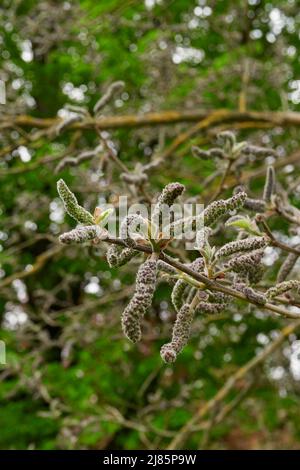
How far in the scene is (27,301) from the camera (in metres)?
8.09

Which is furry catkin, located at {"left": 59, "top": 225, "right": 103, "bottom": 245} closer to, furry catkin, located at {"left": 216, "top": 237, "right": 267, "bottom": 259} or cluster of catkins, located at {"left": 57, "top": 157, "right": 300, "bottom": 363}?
cluster of catkins, located at {"left": 57, "top": 157, "right": 300, "bottom": 363}

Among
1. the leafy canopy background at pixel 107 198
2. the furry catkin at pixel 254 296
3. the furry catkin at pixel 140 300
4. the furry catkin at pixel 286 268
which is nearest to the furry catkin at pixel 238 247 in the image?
the furry catkin at pixel 254 296

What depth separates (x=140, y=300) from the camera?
1.05 m

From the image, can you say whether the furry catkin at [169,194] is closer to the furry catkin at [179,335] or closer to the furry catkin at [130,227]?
the furry catkin at [130,227]

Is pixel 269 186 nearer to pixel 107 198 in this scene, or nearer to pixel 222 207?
pixel 222 207

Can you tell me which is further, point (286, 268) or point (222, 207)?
point (286, 268)

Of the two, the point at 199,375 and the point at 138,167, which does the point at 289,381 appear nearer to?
the point at 199,375

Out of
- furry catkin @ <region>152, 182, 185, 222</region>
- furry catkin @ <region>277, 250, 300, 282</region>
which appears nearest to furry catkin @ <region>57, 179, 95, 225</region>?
furry catkin @ <region>152, 182, 185, 222</region>

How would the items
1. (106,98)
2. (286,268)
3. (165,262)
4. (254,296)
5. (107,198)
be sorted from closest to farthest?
(165,262) → (254,296) → (286,268) → (106,98) → (107,198)

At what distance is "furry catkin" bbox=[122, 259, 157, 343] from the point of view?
1047mm

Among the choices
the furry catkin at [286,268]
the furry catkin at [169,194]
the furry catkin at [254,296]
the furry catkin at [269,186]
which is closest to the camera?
the furry catkin at [169,194]

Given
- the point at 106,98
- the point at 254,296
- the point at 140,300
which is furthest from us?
the point at 106,98

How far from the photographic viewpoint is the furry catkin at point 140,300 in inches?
Answer: 41.2

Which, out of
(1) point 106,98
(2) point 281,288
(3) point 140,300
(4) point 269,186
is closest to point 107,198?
(1) point 106,98
